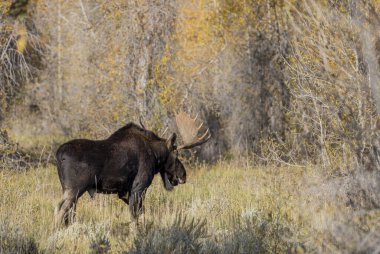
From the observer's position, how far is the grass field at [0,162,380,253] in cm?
671

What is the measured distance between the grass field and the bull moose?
32 cm

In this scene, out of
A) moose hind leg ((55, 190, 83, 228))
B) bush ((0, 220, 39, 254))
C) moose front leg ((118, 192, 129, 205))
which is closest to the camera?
bush ((0, 220, 39, 254))

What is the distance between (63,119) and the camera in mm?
26688

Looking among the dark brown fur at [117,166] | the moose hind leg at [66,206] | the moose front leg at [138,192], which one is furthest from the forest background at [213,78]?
the moose hind leg at [66,206]

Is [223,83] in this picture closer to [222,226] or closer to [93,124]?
[93,124]

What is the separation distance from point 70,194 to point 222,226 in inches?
78.1

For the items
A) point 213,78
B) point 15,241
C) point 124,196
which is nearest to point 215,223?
point 124,196

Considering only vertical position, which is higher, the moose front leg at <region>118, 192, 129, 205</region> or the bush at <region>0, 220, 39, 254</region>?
the bush at <region>0, 220, 39, 254</region>

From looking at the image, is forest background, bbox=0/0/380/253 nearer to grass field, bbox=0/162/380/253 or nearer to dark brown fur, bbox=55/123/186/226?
grass field, bbox=0/162/380/253

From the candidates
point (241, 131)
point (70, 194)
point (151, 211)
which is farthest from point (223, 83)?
point (70, 194)

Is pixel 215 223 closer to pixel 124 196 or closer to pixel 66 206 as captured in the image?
pixel 124 196

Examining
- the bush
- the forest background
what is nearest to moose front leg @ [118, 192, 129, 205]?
the forest background

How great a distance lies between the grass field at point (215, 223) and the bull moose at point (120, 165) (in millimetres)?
319

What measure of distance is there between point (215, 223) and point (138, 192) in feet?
4.91
